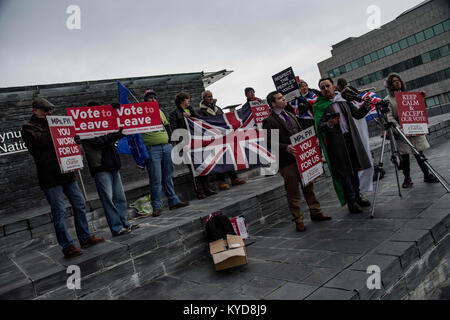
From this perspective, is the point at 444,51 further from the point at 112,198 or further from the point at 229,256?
the point at 112,198

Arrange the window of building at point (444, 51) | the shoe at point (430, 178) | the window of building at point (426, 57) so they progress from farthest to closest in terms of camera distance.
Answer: the window of building at point (426, 57)
the window of building at point (444, 51)
the shoe at point (430, 178)

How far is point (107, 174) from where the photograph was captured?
4.62 m

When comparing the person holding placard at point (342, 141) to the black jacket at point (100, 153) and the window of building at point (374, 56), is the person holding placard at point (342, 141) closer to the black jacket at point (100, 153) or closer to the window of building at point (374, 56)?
the black jacket at point (100, 153)

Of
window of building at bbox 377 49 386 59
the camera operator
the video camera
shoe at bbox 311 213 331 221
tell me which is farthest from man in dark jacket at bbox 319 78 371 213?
window of building at bbox 377 49 386 59

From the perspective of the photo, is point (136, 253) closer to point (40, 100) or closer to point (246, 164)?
point (40, 100)

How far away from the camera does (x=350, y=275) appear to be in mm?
2830

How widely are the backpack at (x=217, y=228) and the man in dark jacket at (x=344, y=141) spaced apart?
78.0 inches

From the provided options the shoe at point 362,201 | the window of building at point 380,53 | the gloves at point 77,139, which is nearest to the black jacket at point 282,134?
the shoe at point 362,201

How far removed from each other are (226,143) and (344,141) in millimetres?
3430

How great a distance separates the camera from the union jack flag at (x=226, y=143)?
7.27 meters

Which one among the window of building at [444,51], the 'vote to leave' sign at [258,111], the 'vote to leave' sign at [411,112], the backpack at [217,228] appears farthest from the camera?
the window of building at [444,51]

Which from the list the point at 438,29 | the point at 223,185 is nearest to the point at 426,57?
the point at 438,29

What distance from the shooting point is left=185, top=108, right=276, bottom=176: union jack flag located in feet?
23.8

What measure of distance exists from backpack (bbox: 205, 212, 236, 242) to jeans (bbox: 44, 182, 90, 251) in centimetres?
173
